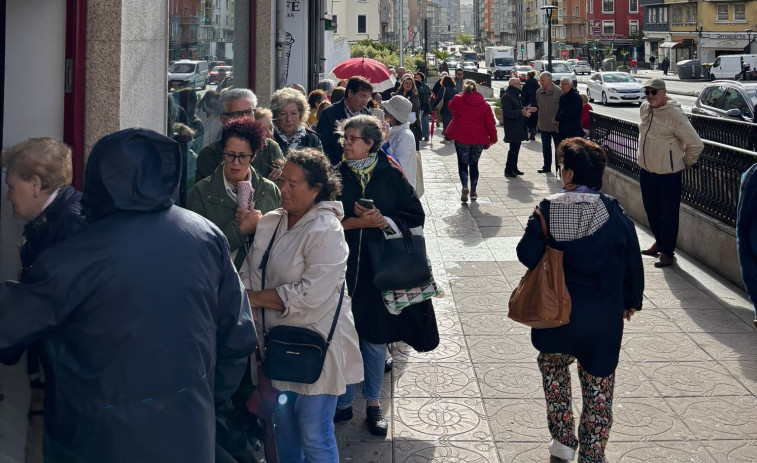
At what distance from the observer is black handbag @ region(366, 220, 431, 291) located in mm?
4898

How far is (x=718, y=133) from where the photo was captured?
498 inches

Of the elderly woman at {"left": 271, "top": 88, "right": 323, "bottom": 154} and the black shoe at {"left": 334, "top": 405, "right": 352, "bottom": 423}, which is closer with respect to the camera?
the black shoe at {"left": 334, "top": 405, "right": 352, "bottom": 423}

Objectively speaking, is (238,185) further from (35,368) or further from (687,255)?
(687,255)

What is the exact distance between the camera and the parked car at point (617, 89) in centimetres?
4131

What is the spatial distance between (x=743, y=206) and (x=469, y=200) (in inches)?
348

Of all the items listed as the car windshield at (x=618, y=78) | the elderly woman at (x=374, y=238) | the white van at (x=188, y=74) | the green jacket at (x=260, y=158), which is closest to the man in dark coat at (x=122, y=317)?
the elderly woman at (x=374, y=238)

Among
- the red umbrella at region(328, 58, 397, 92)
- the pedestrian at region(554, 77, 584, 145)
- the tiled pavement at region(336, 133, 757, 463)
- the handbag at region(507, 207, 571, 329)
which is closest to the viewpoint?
the handbag at region(507, 207, 571, 329)

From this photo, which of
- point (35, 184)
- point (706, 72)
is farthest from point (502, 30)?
point (35, 184)

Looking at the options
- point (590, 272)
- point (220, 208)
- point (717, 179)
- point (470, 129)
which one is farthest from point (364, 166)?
point (470, 129)

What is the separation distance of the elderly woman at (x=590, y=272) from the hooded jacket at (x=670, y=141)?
15.1 feet

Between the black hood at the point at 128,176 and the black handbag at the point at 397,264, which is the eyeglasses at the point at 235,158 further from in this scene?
the black hood at the point at 128,176

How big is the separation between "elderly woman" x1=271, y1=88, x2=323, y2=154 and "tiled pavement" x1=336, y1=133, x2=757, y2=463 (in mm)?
1770

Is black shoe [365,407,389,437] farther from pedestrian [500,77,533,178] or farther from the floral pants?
pedestrian [500,77,533,178]

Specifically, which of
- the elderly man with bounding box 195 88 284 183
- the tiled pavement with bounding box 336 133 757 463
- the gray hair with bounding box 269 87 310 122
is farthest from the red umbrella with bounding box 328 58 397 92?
the elderly man with bounding box 195 88 284 183
